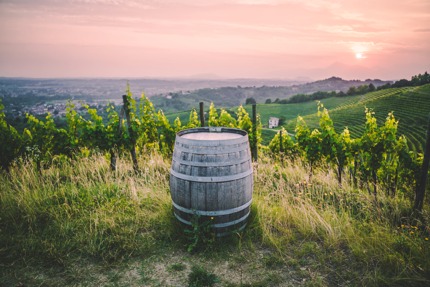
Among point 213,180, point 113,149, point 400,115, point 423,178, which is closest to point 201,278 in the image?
point 213,180

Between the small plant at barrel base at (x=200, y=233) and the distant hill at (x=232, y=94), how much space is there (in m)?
91.3

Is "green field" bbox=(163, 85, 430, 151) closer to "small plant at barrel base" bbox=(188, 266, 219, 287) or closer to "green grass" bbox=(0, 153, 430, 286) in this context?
"green grass" bbox=(0, 153, 430, 286)

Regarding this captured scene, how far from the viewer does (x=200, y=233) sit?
3.32 metres

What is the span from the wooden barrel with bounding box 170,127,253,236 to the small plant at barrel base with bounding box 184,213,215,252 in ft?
0.15

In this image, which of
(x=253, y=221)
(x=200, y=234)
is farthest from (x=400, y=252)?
(x=200, y=234)

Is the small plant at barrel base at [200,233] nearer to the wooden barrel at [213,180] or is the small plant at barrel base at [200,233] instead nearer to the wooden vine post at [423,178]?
the wooden barrel at [213,180]

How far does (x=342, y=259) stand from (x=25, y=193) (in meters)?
4.87

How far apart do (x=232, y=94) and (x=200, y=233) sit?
13613cm

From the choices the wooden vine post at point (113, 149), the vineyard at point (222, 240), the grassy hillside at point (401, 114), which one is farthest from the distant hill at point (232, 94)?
the vineyard at point (222, 240)

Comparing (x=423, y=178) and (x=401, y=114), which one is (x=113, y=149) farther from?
(x=401, y=114)

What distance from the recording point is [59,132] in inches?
256

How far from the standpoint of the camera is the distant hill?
104m

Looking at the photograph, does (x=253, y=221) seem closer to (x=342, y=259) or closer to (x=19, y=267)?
(x=342, y=259)

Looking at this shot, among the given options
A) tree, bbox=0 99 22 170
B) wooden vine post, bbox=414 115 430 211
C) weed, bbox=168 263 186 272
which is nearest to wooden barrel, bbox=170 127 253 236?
weed, bbox=168 263 186 272
